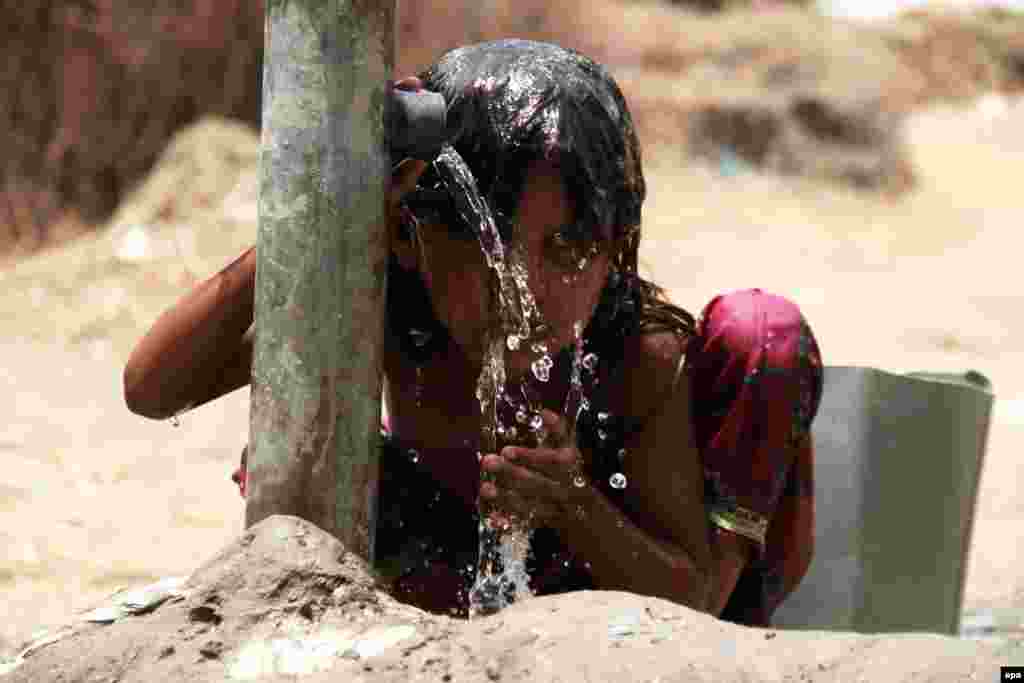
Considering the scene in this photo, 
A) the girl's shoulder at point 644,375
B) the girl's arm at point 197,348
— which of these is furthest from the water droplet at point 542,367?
the girl's arm at point 197,348

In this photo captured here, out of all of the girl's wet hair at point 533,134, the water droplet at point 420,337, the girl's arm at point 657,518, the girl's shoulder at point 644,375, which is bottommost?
the girl's arm at point 657,518

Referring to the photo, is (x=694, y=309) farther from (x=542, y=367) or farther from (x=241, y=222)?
(x=542, y=367)

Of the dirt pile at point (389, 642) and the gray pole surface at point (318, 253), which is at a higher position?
the gray pole surface at point (318, 253)

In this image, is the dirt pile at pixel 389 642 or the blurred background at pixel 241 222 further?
the blurred background at pixel 241 222

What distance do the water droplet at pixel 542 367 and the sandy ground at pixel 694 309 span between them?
110 cm

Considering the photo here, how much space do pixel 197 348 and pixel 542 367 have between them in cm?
47

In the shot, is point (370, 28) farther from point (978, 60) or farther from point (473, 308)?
point (978, 60)

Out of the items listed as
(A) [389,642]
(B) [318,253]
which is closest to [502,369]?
(B) [318,253]

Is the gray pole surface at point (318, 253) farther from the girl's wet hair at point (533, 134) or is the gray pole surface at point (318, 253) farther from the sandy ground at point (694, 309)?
the sandy ground at point (694, 309)

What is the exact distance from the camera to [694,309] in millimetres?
7508

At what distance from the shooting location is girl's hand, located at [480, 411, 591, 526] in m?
2.18

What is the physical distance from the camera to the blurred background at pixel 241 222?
4359mm

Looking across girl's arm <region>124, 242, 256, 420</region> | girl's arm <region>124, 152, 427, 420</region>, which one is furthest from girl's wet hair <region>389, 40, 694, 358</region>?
girl's arm <region>124, 242, 256, 420</region>

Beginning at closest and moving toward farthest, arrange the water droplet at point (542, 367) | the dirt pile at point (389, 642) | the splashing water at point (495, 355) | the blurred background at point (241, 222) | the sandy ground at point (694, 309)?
1. the dirt pile at point (389, 642)
2. the splashing water at point (495, 355)
3. the water droplet at point (542, 367)
4. the sandy ground at point (694, 309)
5. the blurred background at point (241, 222)
